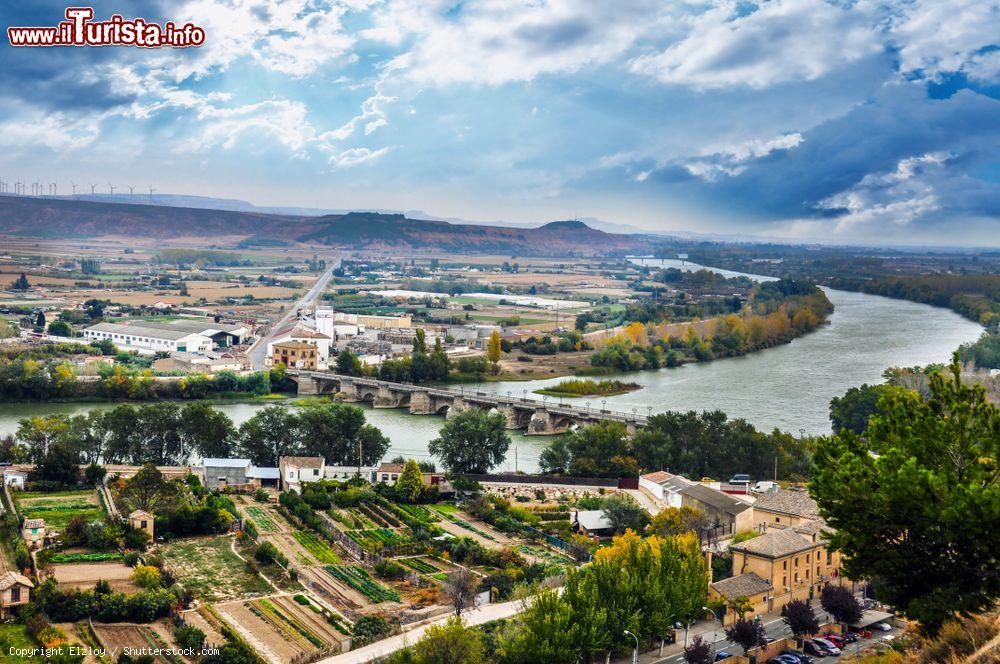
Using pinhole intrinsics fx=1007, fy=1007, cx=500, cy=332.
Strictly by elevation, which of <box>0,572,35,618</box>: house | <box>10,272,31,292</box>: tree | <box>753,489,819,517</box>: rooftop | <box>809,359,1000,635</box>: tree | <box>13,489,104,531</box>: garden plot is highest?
<box>809,359,1000,635</box>: tree

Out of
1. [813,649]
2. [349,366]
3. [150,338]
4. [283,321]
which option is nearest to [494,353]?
[349,366]

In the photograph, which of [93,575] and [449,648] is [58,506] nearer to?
[93,575]

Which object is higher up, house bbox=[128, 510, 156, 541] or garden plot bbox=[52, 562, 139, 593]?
house bbox=[128, 510, 156, 541]

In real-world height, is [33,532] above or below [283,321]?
below

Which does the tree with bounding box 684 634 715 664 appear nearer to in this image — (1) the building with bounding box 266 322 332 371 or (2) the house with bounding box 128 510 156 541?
(2) the house with bounding box 128 510 156 541

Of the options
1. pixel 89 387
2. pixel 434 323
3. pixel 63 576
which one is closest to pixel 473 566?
pixel 63 576

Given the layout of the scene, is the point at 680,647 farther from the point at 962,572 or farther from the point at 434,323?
the point at 434,323

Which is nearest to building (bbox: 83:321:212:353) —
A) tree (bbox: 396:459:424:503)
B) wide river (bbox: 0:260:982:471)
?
wide river (bbox: 0:260:982:471)
